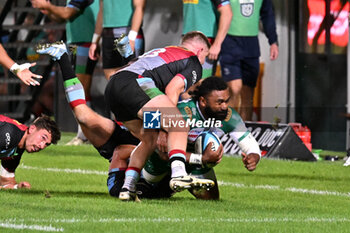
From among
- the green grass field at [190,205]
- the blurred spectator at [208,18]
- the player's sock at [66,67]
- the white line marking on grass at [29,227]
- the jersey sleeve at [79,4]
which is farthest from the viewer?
the jersey sleeve at [79,4]

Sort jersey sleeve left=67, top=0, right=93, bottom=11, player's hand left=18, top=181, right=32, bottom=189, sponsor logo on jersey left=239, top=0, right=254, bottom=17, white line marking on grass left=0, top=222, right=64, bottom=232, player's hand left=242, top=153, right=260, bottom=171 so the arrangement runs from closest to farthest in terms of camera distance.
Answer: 1. white line marking on grass left=0, top=222, right=64, bottom=232
2. player's hand left=242, top=153, right=260, bottom=171
3. player's hand left=18, top=181, right=32, bottom=189
4. sponsor logo on jersey left=239, top=0, right=254, bottom=17
5. jersey sleeve left=67, top=0, right=93, bottom=11

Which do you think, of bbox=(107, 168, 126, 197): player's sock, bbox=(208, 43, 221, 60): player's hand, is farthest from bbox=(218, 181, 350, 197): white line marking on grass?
bbox=(208, 43, 221, 60): player's hand

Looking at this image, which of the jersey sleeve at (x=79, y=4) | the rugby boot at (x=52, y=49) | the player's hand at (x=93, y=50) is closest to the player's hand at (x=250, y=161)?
the rugby boot at (x=52, y=49)

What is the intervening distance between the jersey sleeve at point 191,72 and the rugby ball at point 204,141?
0.41 metres

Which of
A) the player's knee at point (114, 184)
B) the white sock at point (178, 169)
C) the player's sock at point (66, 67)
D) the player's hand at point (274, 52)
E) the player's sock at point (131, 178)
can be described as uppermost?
the player's sock at point (66, 67)

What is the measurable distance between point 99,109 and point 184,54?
367 inches

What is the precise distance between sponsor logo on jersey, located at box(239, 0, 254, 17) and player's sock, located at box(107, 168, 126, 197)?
19.4ft

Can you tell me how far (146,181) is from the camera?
8.55 meters

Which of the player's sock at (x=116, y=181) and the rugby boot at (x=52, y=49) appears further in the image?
the rugby boot at (x=52, y=49)

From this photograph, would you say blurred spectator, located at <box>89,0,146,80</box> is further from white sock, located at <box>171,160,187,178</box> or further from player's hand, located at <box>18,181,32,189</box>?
white sock, located at <box>171,160,187,178</box>

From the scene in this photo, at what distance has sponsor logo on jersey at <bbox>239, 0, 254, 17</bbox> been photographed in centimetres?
1410

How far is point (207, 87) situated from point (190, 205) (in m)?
1.01

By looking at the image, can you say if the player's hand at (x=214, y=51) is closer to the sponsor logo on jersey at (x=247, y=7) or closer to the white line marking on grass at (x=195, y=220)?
the sponsor logo on jersey at (x=247, y=7)

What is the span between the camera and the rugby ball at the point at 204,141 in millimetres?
8312
